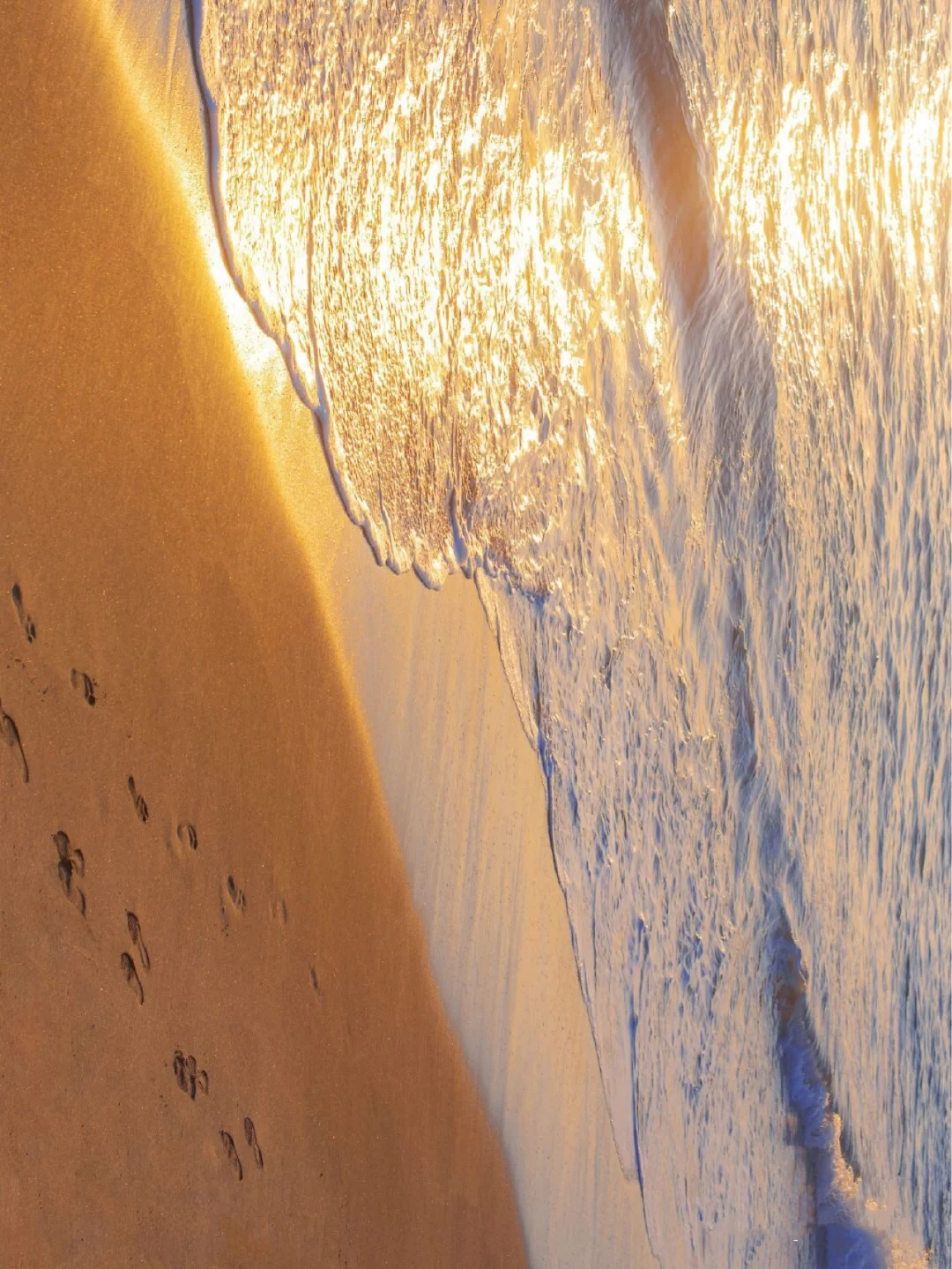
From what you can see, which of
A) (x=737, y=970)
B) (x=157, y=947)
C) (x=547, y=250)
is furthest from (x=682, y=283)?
(x=157, y=947)

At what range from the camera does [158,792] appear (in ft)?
2.34

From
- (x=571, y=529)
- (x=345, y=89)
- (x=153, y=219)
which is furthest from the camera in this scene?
(x=571, y=529)

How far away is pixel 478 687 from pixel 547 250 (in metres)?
0.45

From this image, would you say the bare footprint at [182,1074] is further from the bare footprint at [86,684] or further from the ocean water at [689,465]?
the ocean water at [689,465]

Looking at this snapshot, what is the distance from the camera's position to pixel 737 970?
1.31 metres

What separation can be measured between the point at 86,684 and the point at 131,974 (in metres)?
0.18

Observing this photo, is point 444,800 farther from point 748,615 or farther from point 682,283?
point 682,283

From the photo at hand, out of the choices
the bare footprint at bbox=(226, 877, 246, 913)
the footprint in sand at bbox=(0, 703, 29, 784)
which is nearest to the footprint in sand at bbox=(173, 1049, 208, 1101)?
the bare footprint at bbox=(226, 877, 246, 913)

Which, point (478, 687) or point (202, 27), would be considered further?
point (478, 687)

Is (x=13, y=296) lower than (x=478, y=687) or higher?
higher

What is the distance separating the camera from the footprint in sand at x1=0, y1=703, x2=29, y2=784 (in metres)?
0.62

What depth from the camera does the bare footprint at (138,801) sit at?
695 mm

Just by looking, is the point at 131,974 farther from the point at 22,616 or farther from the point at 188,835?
the point at 22,616

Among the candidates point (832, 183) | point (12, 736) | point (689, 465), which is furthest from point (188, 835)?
point (832, 183)
